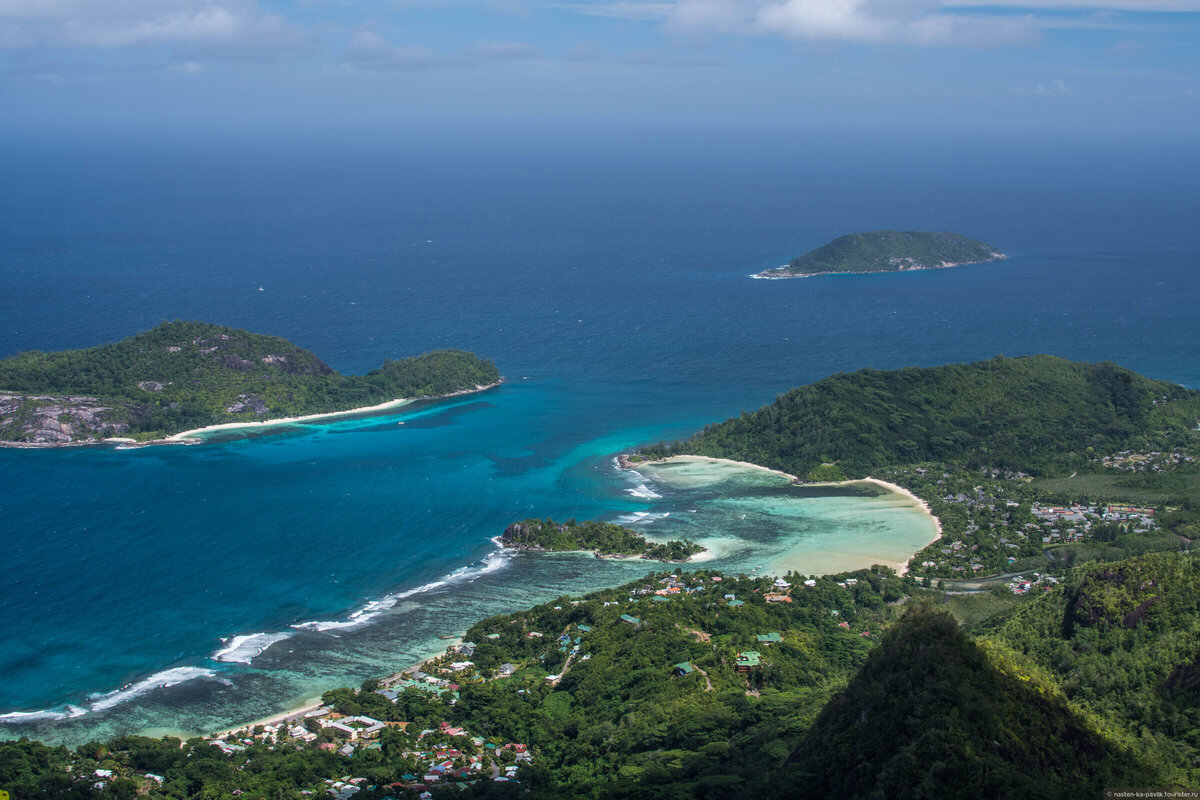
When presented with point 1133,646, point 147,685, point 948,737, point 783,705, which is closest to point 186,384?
point 147,685

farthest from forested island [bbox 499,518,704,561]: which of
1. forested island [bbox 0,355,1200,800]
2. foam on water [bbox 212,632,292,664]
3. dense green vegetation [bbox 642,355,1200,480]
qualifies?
dense green vegetation [bbox 642,355,1200,480]

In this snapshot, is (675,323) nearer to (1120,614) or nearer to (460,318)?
(460,318)

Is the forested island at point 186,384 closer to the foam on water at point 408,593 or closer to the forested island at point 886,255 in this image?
the foam on water at point 408,593

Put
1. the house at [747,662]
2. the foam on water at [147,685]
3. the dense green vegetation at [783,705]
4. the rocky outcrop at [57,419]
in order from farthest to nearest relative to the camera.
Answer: the rocky outcrop at [57,419], the foam on water at [147,685], the house at [747,662], the dense green vegetation at [783,705]

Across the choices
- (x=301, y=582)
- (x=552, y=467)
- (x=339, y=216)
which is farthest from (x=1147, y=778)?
(x=339, y=216)

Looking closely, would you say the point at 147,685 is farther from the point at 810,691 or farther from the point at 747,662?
the point at 810,691

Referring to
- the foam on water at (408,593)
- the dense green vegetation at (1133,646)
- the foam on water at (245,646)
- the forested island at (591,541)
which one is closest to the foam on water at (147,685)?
the foam on water at (245,646)

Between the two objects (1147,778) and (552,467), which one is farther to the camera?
(552,467)
